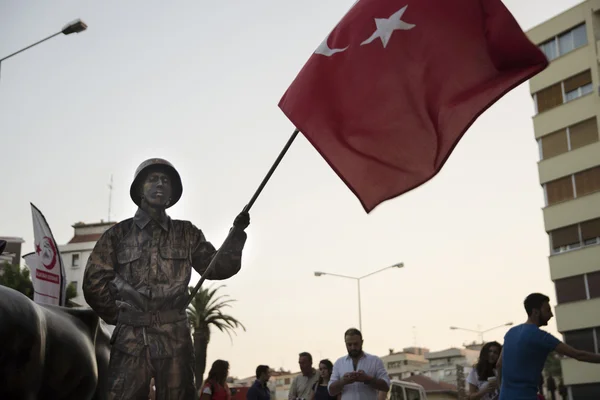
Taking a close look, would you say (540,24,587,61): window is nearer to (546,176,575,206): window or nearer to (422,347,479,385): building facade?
(546,176,575,206): window

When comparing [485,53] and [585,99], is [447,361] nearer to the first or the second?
[585,99]

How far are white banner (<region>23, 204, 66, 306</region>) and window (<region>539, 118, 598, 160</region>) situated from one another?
120 feet

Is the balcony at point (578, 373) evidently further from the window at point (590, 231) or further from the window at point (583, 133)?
the window at point (583, 133)

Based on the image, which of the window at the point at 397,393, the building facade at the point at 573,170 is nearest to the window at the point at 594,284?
the building facade at the point at 573,170

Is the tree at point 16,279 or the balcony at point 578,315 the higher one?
the tree at point 16,279

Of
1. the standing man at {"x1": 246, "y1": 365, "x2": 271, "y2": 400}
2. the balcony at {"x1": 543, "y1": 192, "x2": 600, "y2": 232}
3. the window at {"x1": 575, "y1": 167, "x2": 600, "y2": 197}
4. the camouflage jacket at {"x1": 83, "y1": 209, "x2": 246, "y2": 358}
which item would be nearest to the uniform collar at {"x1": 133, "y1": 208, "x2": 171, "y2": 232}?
the camouflage jacket at {"x1": 83, "y1": 209, "x2": 246, "y2": 358}

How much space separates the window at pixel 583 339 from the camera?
1561 inches

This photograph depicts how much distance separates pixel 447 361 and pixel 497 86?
110 meters

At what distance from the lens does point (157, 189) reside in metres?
5.17

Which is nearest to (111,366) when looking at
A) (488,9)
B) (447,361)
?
(488,9)

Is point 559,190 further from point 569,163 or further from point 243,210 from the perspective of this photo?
point 243,210

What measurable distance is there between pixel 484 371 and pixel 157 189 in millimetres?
5114

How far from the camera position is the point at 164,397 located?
470 cm

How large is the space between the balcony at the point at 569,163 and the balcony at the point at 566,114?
1.67 m
